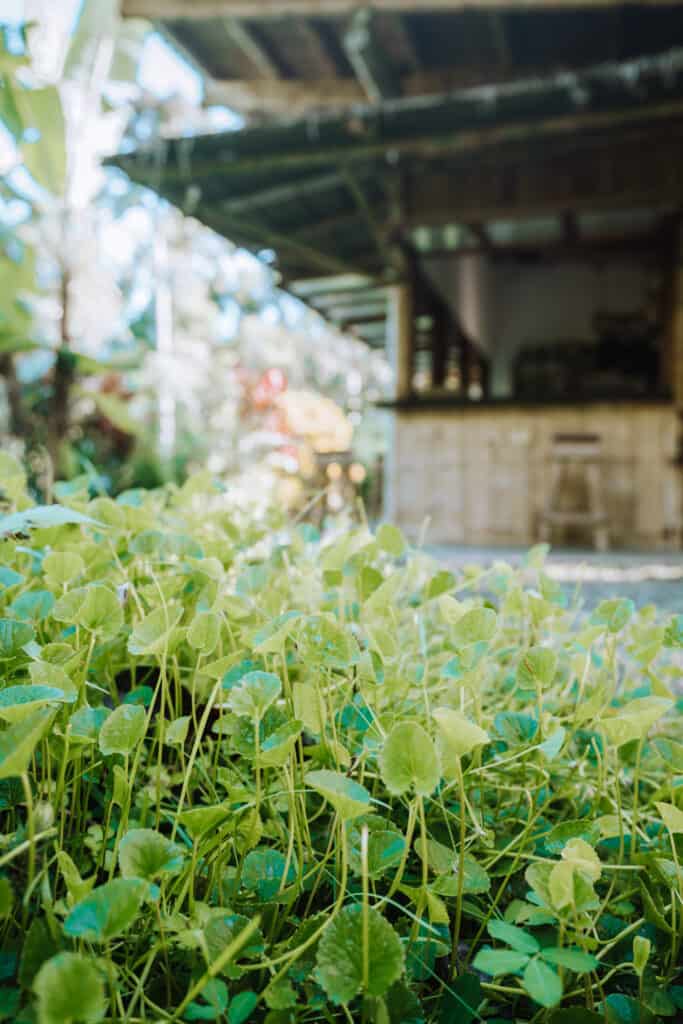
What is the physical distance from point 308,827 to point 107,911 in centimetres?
38

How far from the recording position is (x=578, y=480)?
687 centimetres

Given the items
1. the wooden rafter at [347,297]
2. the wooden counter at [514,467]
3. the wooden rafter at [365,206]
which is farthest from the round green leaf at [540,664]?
the wooden rafter at [347,297]

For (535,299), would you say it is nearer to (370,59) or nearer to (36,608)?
(370,59)

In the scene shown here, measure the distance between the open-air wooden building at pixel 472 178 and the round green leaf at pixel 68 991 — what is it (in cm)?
565

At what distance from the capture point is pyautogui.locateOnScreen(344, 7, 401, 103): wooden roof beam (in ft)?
19.2

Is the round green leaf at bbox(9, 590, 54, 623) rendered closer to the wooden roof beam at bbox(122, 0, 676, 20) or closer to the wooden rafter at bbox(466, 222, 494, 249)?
the wooden roof beam at bbox(122, 0, 676, 20)

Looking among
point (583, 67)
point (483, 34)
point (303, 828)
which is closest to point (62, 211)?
point (483, 34)

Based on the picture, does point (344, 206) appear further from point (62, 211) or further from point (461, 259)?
point (62, 211)

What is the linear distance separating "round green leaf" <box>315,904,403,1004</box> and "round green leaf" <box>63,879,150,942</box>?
0.39 feet

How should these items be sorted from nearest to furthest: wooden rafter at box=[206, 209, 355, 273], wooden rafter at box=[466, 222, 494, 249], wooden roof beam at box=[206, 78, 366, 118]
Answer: wooden rafter at box=[466, 222, 494, 249] < wooden rafter at box=[206, 209, 355, 273] < wooden roof beam at box=[206, 78, 366, 118]

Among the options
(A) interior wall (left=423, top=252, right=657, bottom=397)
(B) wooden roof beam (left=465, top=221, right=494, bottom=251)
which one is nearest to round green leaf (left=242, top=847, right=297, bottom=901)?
(B) wooden roof beam (left=465, top=221, right=494, bottom=251)

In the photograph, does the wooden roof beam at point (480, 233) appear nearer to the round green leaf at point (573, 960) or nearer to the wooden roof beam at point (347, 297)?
the wooden roof beam at point (347, 297)

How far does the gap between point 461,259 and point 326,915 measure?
9659 mm

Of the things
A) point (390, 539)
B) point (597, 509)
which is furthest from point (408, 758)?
point (597, 509)
